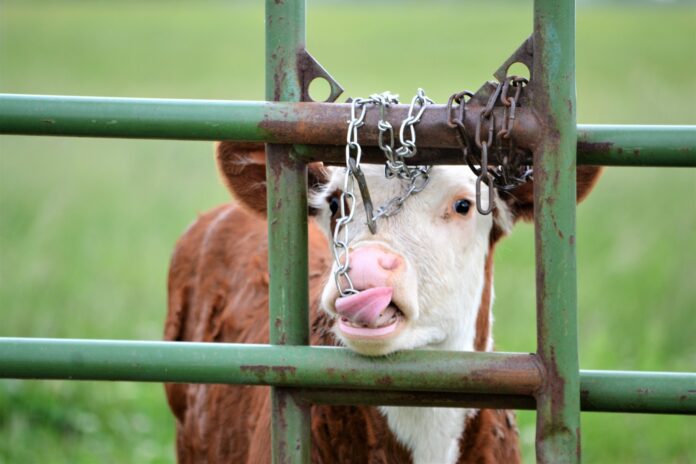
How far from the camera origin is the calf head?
2.21 meters

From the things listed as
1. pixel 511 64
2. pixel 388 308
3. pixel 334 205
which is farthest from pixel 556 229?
pixel 334 205

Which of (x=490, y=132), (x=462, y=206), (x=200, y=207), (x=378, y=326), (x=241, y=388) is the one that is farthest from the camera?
(x=200, y=207)

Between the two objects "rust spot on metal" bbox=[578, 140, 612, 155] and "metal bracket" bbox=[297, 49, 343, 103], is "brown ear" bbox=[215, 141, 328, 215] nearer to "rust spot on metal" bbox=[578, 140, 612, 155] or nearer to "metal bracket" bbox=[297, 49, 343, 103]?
"metal bracket" bbox=[297, 49, 343, 103]

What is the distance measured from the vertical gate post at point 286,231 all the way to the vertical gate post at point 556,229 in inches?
20.1

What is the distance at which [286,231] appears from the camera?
2.15 meters

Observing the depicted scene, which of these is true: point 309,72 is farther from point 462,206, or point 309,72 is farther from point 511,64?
point 462,206

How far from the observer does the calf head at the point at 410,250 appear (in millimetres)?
2213

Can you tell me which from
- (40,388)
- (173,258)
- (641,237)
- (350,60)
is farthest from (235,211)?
(350,60)

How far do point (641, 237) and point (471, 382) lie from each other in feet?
21.5

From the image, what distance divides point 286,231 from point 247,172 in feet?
2.85

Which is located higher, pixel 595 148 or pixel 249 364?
pixel 595 148

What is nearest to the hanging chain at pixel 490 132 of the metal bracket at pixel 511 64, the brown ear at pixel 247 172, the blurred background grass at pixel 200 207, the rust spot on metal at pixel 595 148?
the metal bracket at pixel 511 64

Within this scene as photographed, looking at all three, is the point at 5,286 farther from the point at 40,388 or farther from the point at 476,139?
the point at 476,139

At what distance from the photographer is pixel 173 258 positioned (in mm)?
4902
